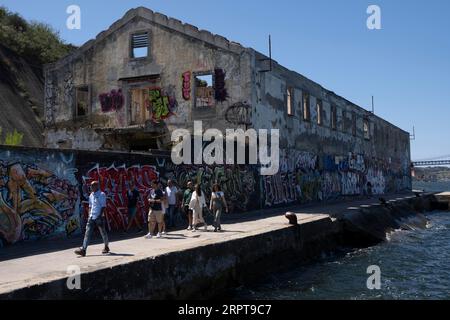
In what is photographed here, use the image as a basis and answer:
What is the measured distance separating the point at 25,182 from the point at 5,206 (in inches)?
30.3

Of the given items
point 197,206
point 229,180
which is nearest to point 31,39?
point 229,180

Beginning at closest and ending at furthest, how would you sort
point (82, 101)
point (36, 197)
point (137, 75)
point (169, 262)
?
point (169, 262) < point (36, 197) < point (137, 75) < point (82, 101)

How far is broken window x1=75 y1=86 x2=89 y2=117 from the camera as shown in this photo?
25.2 meters

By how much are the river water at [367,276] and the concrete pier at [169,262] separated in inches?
22.4

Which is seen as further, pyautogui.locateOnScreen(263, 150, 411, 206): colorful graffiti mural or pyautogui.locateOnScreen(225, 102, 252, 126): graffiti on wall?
pyautogui.locateOnScreen(263, 150, 411, 206): colorful graffiti mural

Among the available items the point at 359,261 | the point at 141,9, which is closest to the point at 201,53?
the point at 141,9

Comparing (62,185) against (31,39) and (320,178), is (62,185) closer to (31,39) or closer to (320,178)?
(320,178)

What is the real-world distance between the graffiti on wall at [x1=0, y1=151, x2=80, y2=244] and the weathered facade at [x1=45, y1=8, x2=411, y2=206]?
384 inches

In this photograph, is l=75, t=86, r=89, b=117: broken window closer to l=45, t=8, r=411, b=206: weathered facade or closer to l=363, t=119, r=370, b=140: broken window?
l=45, t=8, r=411, b=206: weathered facade

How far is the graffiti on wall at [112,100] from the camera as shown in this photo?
941 inches

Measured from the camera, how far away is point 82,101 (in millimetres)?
26516

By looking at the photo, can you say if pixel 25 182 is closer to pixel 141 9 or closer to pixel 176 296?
pixel 176 296

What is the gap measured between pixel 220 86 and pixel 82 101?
8753 mm

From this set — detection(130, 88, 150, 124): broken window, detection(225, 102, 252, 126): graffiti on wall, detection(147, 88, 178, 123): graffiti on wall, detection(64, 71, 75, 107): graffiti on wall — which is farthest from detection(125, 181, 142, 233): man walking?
detection(64, 71, 75, 107): graffiti on wall
